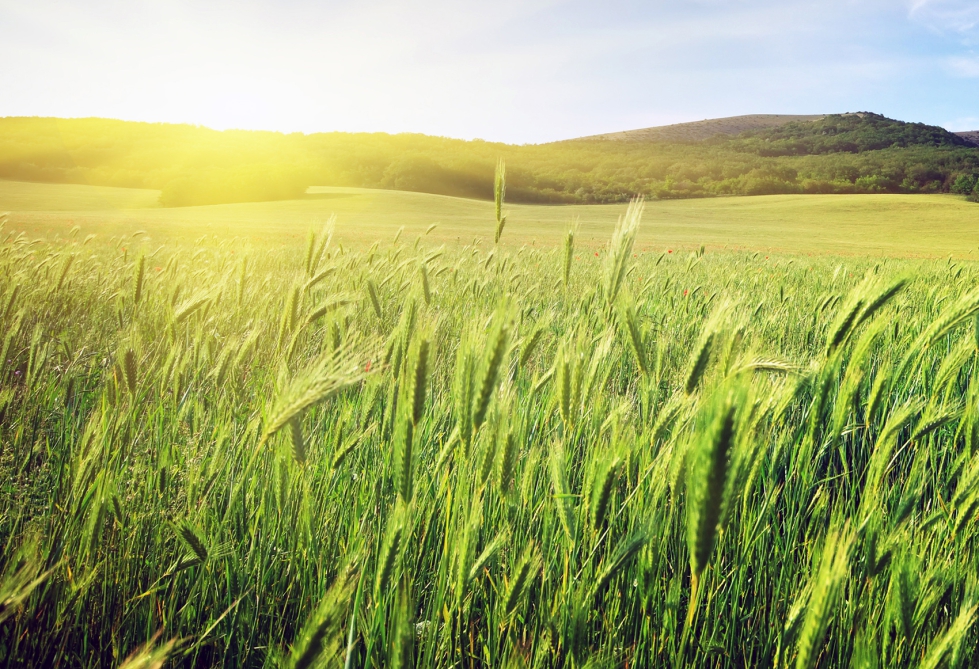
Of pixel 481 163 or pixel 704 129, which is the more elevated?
pixel 704 129

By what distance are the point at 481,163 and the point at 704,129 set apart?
59154 millimetres

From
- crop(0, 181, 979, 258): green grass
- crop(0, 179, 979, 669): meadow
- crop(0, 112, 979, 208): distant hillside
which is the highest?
crop(0, 112, 979, 208): distant hillside

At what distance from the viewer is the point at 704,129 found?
107 metres

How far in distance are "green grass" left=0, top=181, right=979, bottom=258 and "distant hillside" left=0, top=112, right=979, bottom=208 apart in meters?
6.19

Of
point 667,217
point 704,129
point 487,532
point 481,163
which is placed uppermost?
point 704,129

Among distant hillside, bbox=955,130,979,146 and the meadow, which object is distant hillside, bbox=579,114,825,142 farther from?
the meadow

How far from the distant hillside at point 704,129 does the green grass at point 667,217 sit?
2188 inches

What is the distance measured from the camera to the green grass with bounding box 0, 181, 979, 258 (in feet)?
83.6

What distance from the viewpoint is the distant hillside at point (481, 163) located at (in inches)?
1811

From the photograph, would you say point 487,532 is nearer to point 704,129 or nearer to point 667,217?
point 667,217

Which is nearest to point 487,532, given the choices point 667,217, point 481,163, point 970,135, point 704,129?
point 667,217

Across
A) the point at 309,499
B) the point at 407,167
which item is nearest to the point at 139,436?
the point at 309,499

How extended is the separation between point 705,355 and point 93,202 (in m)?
37.3

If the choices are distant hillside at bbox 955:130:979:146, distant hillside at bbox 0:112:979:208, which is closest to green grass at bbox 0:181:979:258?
distant hillside at bbox 0:112:979:208
